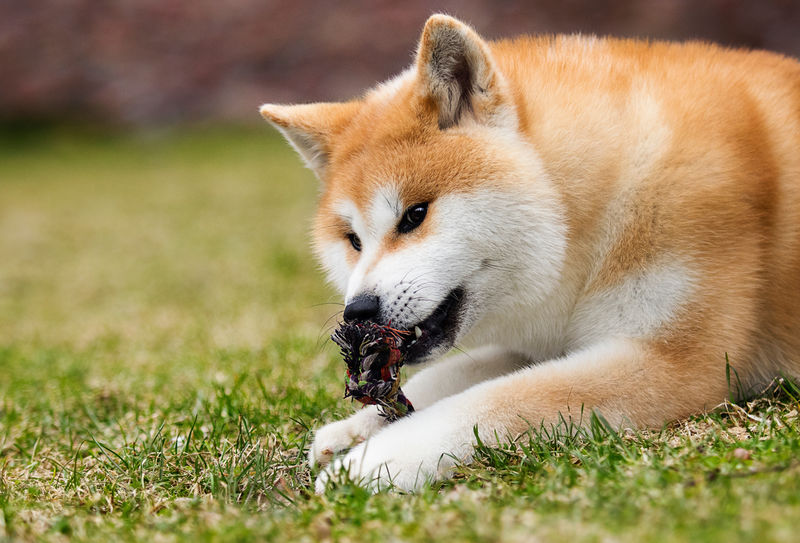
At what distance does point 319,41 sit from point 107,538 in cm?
1442

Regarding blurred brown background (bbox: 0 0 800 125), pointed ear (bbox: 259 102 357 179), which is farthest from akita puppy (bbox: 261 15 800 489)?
blurred brown background (bbox: 0 0 800 125)

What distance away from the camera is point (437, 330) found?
9.25ft

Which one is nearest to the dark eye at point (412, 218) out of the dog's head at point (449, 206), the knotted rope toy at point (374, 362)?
the dog's head at point (449, 206)

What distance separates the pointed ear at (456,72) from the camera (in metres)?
2.81

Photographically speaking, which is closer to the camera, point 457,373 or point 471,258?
point 471,258

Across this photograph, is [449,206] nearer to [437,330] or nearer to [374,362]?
[437,330]

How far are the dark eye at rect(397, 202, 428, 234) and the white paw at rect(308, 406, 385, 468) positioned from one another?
65 cm

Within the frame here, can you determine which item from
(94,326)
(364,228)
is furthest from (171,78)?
(364,228)

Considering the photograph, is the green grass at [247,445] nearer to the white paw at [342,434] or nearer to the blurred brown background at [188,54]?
the white paw at [342,434]

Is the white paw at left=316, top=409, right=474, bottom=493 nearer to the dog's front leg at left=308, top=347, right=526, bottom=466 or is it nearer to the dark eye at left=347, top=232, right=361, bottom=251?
the dog's front leg at left=308, top=347, right=526, bottom=466

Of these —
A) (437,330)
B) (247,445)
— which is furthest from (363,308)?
(247,445)

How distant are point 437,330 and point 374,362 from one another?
0.26 meters

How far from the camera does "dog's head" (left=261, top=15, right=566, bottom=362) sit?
271 centimetres

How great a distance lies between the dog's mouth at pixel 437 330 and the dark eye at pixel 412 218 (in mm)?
269
